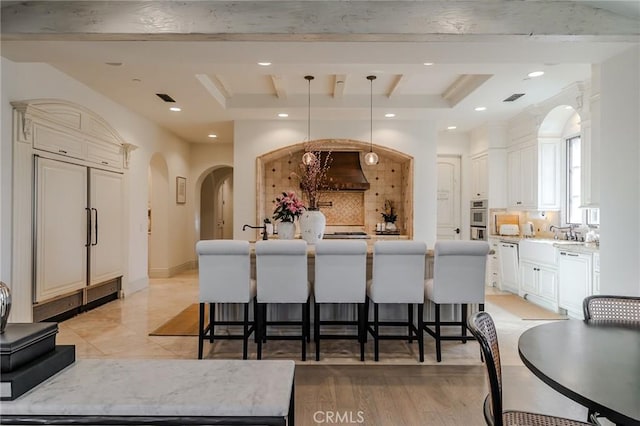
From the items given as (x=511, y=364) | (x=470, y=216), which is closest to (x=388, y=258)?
(x=511, y=364)

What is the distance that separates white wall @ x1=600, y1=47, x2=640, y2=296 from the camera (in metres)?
2.93

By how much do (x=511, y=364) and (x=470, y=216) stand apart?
15.3 feet

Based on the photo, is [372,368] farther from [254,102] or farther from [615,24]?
[254,102]

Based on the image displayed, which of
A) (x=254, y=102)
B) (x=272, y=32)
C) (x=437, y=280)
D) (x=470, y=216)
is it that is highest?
(x=254, y=102)

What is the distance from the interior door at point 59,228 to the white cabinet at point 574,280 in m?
5.88

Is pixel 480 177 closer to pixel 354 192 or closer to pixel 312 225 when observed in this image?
pixel 354 192

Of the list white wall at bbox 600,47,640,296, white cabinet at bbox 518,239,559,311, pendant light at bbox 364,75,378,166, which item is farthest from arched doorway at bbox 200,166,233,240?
white wall at bbox 600,47,640,296

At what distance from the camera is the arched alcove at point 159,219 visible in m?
7.18

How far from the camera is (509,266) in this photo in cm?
595

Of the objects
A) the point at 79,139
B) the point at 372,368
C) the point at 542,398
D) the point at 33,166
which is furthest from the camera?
the point at 79,139

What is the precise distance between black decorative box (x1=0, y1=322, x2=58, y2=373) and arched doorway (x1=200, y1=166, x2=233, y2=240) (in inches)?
333

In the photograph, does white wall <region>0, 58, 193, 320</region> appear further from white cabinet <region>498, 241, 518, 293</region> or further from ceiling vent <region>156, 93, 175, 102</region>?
white cabinet <region>498, 241, 518, 293</region>

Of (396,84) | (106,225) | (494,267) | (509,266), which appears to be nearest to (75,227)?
(106,225)

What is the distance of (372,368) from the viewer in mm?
3127
